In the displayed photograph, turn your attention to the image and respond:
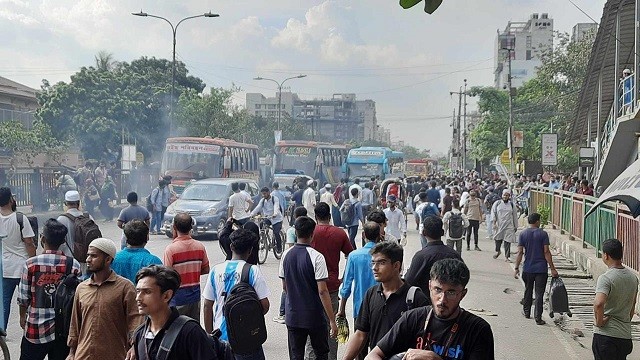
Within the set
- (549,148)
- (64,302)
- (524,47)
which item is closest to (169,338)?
(64,302)

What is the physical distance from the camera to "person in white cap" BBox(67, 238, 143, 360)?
5.12 metres

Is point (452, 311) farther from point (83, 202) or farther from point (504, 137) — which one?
point (504, 137)

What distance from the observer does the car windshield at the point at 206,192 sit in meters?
22.4

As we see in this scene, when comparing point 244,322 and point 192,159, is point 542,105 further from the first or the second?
point 244,322

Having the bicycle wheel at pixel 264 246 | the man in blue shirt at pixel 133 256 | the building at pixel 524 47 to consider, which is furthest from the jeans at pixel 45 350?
the building at pixel 524 47

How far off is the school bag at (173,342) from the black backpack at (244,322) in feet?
5.18

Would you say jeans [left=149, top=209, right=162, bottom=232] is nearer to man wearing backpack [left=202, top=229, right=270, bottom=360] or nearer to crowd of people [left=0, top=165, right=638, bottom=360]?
crowd of people [left=0, top=165, right=638, bottom=360]

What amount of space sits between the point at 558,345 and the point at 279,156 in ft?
114

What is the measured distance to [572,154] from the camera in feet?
151

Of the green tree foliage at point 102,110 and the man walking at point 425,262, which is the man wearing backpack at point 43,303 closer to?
the man walking at point 425,262

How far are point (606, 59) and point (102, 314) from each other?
24.6m

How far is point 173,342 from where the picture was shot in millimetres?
3918

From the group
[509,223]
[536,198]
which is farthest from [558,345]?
[536,198]

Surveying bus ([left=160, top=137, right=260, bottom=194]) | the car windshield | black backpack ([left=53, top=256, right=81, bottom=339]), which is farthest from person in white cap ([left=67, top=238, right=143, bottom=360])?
bus ([left=160, top=137, right=260, bottom=194])
